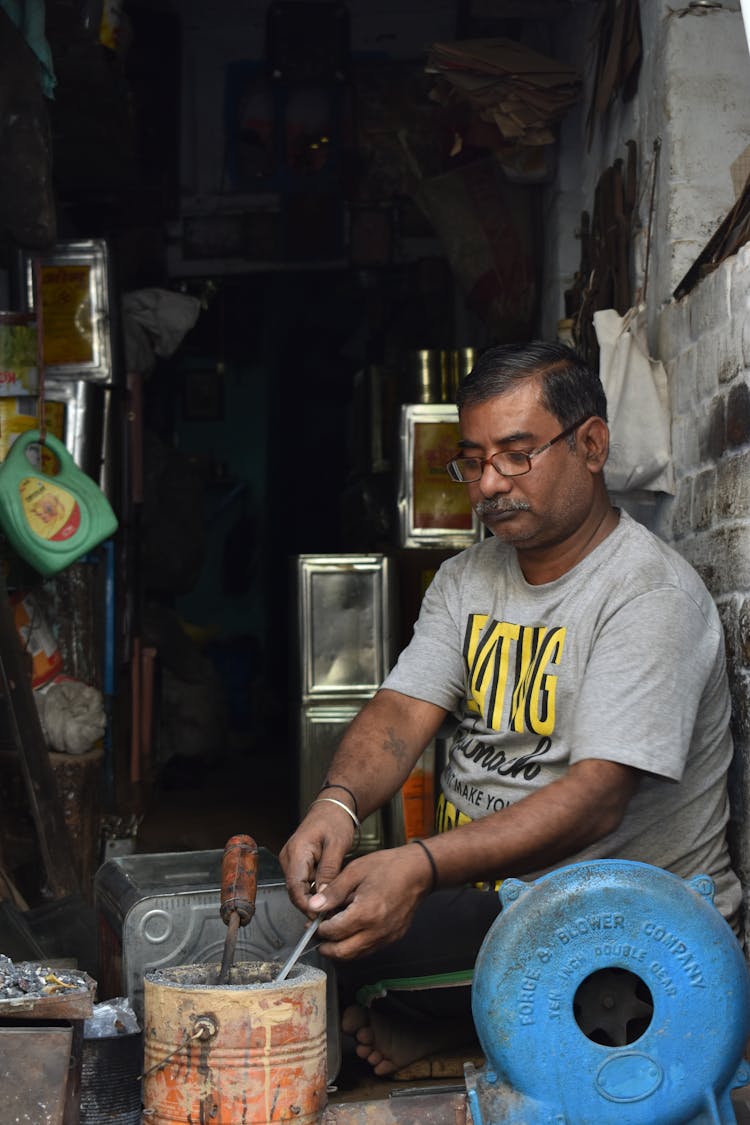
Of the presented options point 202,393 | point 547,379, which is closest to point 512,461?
point 547,379

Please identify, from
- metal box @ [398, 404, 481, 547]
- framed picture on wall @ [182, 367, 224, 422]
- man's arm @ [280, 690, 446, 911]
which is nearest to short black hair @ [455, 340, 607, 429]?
man's arm @ [280, 690, 446, 911]

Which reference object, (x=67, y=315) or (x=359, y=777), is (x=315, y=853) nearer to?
(x=359, y=777)

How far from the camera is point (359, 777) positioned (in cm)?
271

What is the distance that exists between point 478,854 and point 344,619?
312 centimetres

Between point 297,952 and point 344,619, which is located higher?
point 344,619

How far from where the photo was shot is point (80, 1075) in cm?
199

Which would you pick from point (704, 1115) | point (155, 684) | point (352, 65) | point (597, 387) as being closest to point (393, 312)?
point (352, 65)

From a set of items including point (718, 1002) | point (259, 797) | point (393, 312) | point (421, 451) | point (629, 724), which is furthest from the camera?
point (393, 312)

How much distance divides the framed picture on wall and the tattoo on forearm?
6.83m

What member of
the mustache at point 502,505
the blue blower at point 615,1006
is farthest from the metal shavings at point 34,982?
the mustache at point 502,505

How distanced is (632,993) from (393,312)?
6.86 meters

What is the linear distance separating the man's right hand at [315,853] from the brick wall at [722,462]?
2.69 ft

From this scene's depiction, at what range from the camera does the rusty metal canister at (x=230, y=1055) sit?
6.32 ft

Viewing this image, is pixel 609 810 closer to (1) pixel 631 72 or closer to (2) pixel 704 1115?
(2) pixel 704 1115
